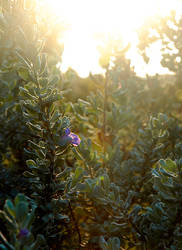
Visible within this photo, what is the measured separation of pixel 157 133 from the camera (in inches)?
84.4

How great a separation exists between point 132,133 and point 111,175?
4.77 feet

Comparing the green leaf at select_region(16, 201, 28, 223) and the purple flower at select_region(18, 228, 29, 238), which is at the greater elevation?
the green leaf at select_region(16, 201, 28, 223)

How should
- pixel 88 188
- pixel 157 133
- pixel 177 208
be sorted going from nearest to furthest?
pixel 177 208 < pixel 88 188 < pixel 157 133

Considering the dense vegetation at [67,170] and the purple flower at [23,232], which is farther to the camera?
the dense vegetation at [67,170]

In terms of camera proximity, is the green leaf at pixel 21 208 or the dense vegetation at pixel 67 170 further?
the dense vegetation at pixel 67 170

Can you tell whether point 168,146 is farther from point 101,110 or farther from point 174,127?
point 101,110

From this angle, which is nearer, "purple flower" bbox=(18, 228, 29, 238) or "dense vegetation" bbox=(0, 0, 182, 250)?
"purple flower" bbox=(18, 228, 29, 238)

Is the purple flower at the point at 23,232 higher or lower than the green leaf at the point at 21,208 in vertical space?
lower

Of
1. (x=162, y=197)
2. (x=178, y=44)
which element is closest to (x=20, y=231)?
(x=162, y=197)

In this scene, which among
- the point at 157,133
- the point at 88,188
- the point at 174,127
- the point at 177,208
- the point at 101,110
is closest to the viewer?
the point at 177,208

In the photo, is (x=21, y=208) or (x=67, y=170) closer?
(x=21, y=208)

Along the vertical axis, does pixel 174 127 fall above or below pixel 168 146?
above

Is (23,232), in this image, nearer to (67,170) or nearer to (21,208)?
(21,208)

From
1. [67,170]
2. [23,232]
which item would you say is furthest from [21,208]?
[67,170]
